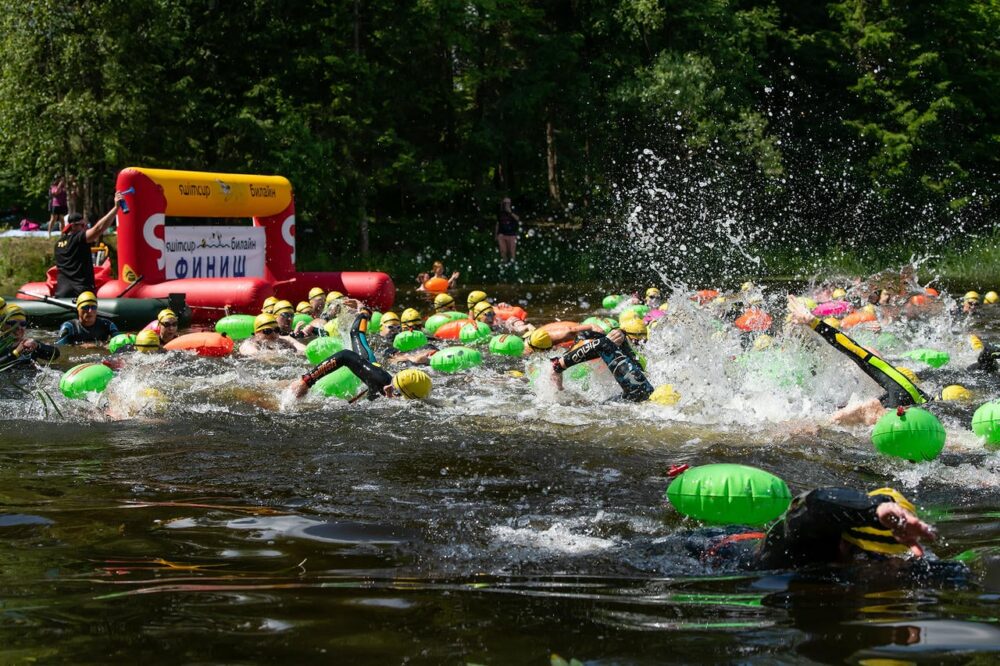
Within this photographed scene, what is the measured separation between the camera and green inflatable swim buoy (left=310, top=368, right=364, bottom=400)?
10.1 m

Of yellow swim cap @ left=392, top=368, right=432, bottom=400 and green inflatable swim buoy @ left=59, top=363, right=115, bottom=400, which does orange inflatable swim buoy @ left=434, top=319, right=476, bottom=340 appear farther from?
green inflatable swim buoy @ left=59, top=363, right=115, bottom=400

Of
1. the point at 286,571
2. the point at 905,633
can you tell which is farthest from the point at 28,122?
the point at 905,633

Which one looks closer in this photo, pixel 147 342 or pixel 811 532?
pixel 811 532

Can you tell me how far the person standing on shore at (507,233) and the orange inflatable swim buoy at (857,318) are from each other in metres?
11.7

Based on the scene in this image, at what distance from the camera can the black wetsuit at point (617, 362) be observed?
9.74 metres

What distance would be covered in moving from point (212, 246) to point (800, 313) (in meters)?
12.4

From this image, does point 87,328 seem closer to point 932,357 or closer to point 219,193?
point 219,193

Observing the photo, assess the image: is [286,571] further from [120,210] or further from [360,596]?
[120,210]

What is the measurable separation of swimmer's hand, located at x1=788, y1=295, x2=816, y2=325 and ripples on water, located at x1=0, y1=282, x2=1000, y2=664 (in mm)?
949

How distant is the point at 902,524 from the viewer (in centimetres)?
454

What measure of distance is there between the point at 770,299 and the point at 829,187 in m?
10.6

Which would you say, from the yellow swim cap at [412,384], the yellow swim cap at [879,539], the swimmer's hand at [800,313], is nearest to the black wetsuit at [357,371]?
the yellow swim cap at [412,384]

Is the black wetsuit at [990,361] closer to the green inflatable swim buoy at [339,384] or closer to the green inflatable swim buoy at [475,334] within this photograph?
the green inflatable swim buoy at [475,334]

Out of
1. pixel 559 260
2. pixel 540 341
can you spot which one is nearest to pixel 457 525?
pixel 540 341
